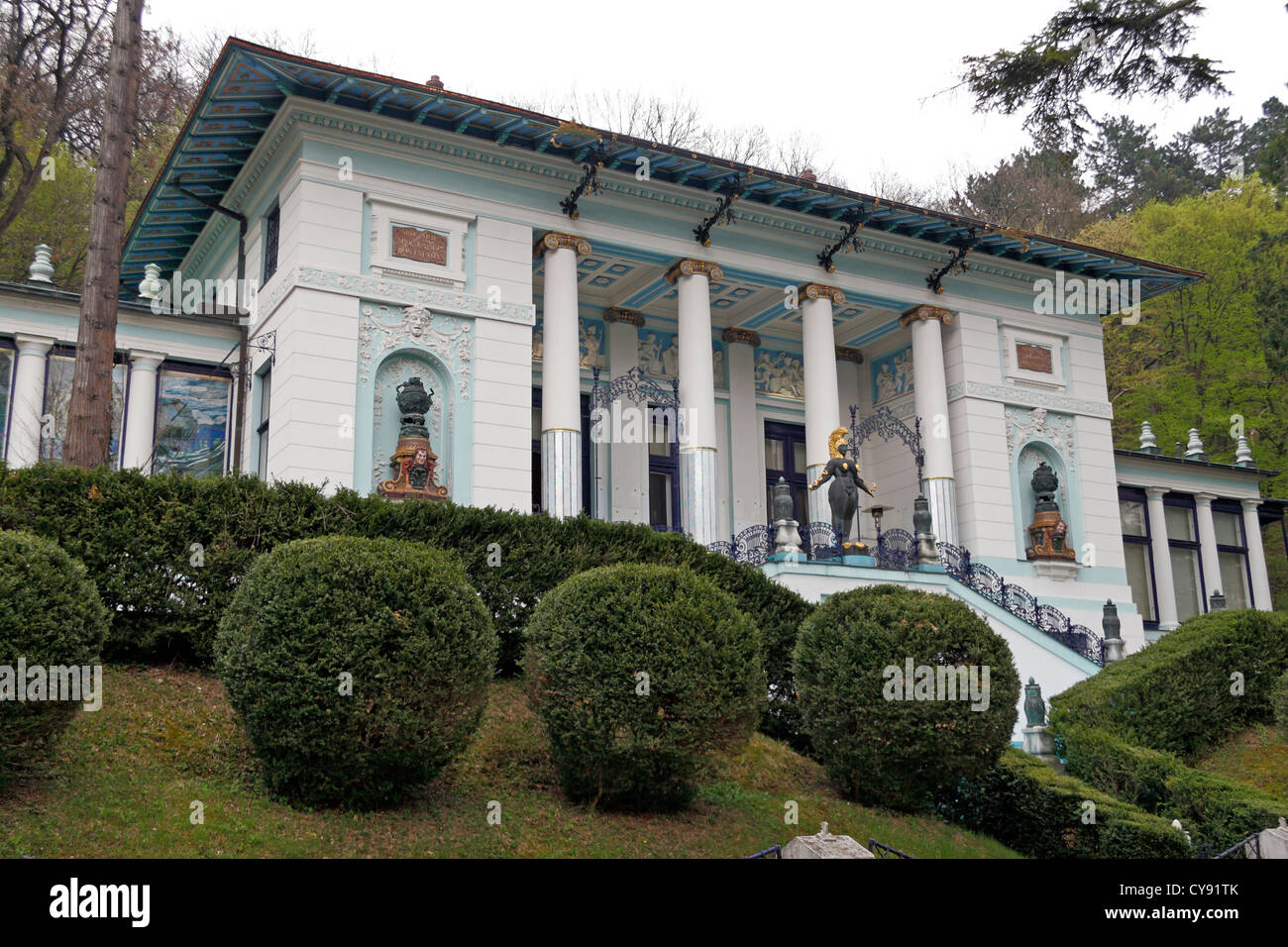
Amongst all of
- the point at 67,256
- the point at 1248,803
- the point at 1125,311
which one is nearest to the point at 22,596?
the point at 1248,803

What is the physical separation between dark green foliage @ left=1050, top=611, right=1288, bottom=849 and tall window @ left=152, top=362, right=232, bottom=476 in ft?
51.1

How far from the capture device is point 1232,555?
3203 centimetres

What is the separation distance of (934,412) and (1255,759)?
38.0 feet

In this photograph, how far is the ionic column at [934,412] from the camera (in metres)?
24.3

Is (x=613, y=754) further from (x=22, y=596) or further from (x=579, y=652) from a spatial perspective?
(x=22, y=596)

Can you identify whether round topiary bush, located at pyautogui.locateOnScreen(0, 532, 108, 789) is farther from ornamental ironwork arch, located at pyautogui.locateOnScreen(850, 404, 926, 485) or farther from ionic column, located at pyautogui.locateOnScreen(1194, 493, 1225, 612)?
ionic column, located at pyautogui.locateOnScreen(1194, 493, 1225, 612)

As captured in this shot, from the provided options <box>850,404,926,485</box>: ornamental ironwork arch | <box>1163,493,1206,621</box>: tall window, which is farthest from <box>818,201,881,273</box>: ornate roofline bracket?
<box>1163,493,1206,621</box>: tall window

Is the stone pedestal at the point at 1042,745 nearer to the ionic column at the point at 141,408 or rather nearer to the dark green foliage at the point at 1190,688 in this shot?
the dark green foliage at the point at 1190,688

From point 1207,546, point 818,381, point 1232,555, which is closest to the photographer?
point 818,381

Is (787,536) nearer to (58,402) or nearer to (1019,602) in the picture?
(1019,602)

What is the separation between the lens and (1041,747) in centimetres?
1459

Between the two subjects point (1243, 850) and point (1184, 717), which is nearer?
point (1243, 850)

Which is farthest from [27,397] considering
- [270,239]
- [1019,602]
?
[1019,602]

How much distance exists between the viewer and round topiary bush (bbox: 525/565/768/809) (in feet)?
32.4
